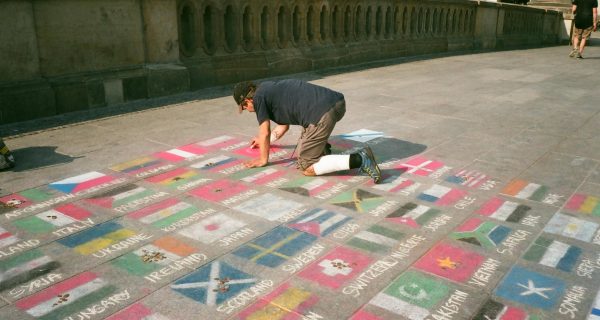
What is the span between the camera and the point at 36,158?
18.1 ft

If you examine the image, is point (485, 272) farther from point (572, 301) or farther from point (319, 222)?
point (319, 222)

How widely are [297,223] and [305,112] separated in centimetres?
140

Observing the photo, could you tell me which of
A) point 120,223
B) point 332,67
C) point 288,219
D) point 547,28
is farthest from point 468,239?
point 547,28

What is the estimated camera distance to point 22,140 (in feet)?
19.9

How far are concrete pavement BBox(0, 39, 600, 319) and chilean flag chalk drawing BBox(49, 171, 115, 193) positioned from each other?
0.02m

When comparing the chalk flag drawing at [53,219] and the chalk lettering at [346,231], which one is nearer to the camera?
the chalk lettering at [346,231]

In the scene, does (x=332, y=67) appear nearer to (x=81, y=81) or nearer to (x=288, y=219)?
(x=81, y=81)

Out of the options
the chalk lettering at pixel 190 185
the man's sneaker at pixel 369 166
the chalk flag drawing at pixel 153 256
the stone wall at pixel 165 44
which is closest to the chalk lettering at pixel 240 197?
the chalk lettering at pixel 190 185

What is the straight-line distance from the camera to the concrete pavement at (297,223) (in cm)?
306

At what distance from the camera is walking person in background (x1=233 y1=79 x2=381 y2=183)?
5012 mm

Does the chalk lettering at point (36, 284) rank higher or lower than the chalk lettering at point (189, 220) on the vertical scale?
lower

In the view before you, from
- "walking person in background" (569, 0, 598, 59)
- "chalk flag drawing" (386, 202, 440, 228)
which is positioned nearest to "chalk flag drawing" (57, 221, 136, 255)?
"chalk flag drawing" (386, 202, 440, 228)

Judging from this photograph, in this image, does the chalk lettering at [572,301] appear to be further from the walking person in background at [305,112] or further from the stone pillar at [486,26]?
the stone pillar at [486,26]

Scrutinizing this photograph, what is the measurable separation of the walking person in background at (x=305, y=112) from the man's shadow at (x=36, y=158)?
1943 mm
